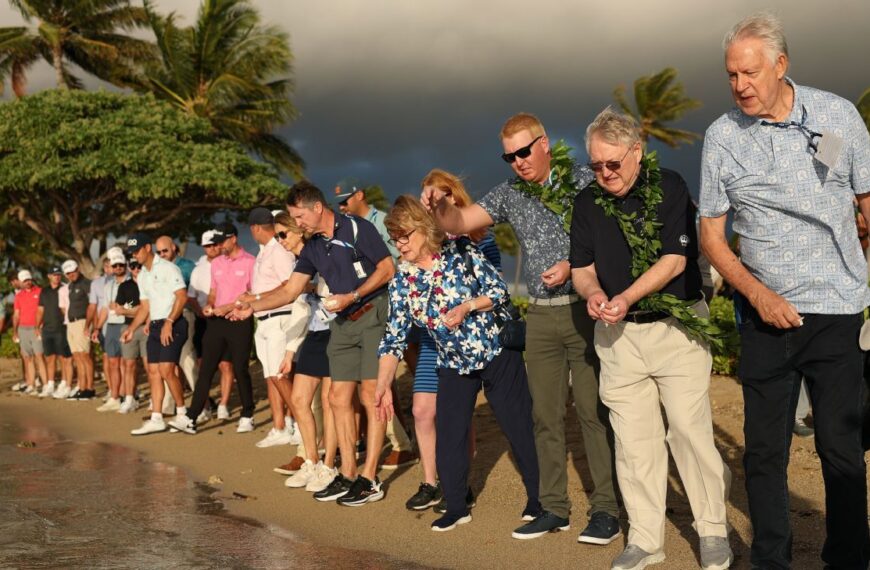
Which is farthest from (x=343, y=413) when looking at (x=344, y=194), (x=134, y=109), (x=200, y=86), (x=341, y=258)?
(x=200, y=86)

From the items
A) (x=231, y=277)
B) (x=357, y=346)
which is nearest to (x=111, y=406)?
(x=231, y=277)

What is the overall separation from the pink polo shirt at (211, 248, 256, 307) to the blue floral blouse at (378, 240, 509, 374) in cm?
534

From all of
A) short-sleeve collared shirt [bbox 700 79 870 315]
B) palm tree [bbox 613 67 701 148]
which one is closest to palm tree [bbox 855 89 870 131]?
palm tree [bbox 613 67 701 148]

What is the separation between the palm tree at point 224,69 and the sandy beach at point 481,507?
2366cm

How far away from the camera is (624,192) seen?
16.3 feet

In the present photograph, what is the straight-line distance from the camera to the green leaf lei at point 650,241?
4.84 meters

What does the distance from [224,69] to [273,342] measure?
1024 inches

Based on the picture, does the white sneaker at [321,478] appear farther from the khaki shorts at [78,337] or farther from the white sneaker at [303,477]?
the khaki shorts at [78,337]

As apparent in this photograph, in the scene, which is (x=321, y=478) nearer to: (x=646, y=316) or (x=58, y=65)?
(x=646, y=316)

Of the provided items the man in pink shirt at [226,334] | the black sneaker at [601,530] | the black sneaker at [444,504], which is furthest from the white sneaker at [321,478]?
the man in pink shirt at [226,334]

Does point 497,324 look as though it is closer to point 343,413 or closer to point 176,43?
point 343,413

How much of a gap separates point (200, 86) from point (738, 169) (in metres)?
31.2

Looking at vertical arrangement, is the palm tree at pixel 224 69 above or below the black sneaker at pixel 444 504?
above

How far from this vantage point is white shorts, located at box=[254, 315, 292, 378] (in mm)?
9398
